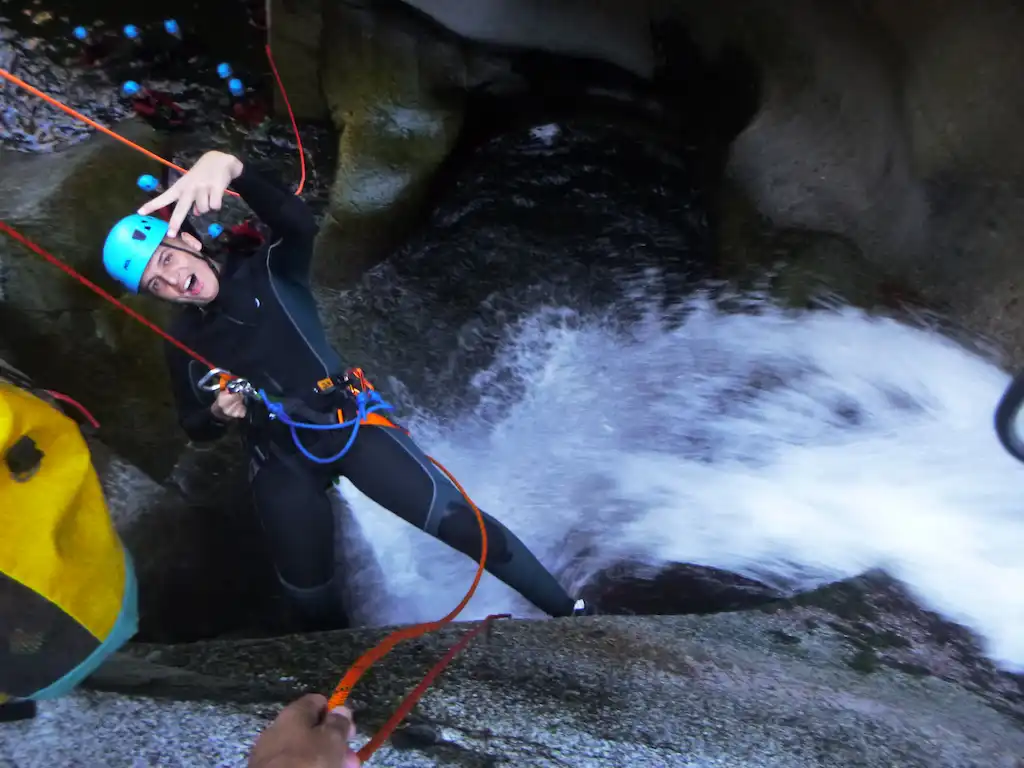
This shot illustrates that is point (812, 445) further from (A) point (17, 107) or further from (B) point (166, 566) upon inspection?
Answer: (A) point (17, 107)

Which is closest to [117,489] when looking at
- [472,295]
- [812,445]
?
[472,295]

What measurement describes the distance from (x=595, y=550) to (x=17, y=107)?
3779 mm

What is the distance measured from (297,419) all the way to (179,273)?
0.51m

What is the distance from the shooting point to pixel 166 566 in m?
2.68

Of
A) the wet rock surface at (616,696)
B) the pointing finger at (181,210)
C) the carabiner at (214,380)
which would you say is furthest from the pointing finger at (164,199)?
the wet rock surface at (616,696)

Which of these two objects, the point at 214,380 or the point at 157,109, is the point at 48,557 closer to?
the point at 214,380

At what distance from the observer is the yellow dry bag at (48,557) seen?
58.4 inches

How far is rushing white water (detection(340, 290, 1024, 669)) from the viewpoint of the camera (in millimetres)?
Result: 2484

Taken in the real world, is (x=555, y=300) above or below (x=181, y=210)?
above

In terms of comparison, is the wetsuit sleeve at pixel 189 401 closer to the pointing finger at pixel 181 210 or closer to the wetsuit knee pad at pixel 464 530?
the pointing finger at pixel 181 210

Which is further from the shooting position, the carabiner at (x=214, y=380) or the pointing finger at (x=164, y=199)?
the carabiner at (x=214, y=380)

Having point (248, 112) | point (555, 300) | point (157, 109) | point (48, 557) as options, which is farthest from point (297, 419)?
point (157, 109)

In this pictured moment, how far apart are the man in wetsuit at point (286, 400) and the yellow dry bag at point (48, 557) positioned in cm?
35

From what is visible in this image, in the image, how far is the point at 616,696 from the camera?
1.66m
